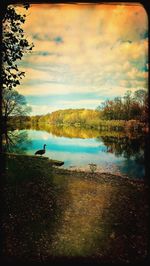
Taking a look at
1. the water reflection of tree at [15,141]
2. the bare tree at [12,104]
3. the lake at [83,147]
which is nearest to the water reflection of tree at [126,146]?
the lake at [83,147]

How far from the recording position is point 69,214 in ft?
9.62

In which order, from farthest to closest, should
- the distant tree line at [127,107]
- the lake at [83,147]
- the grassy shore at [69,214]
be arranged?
the lake at [83,147], the distant tree line at [127,107], the grassy shore at [69,214]

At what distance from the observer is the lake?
298 cm

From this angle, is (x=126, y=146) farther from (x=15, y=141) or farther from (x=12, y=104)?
(x=12, y=104)

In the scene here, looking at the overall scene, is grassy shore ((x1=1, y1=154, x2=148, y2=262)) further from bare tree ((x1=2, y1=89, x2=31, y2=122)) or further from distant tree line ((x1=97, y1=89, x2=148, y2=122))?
distant tree line ((x1=97, y1=89, x2=148, y2=122))

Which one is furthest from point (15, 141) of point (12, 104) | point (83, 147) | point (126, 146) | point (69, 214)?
point (126, 146)

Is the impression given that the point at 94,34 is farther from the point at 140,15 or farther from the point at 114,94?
the point at 114,94

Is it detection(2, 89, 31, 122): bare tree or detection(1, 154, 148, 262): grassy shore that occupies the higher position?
detection(2, 89, 31, 122): bare tree

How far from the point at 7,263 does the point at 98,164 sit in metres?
1.40

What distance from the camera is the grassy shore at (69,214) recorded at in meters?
2.73

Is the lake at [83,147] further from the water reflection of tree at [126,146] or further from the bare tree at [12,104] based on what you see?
the bare tree at [12,104]

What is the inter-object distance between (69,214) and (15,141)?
3.37 ft

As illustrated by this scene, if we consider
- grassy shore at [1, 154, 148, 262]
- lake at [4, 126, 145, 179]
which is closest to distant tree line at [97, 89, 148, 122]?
lake at [4, 126, 145, 179]

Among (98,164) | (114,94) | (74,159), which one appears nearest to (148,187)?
(98,164)
